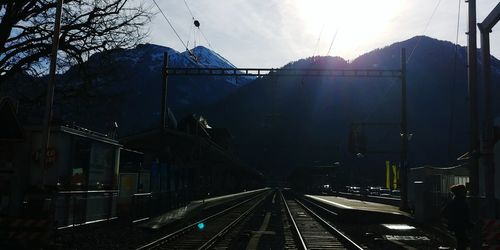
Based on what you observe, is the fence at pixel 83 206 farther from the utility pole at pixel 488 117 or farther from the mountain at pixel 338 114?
the mountain at pixel 338 114

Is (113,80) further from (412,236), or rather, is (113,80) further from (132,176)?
(412,236)

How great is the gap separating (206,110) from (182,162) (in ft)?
442

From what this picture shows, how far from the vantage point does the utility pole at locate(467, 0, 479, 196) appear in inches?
515

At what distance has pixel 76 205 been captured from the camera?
17.1m

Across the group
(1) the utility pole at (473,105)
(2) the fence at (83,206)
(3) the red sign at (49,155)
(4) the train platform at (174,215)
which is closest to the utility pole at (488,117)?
(1) the utility pole at (473,105)

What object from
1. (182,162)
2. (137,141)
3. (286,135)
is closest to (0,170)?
(137,141)

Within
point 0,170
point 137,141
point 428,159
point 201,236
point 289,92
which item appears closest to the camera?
point 0,170

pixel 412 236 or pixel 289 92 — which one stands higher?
pixel 289 92

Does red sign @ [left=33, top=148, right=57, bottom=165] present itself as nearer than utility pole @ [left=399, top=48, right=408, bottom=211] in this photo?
Yes

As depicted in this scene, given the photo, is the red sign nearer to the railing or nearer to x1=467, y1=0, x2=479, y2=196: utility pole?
the railing

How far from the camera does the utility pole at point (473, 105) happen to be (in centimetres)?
1307

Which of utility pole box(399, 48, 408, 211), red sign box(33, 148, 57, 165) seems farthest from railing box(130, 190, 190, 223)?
utility pole box(399, 48, 408, 211)

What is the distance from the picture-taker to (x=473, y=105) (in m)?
13.3

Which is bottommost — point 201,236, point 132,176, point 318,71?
point 201,236
